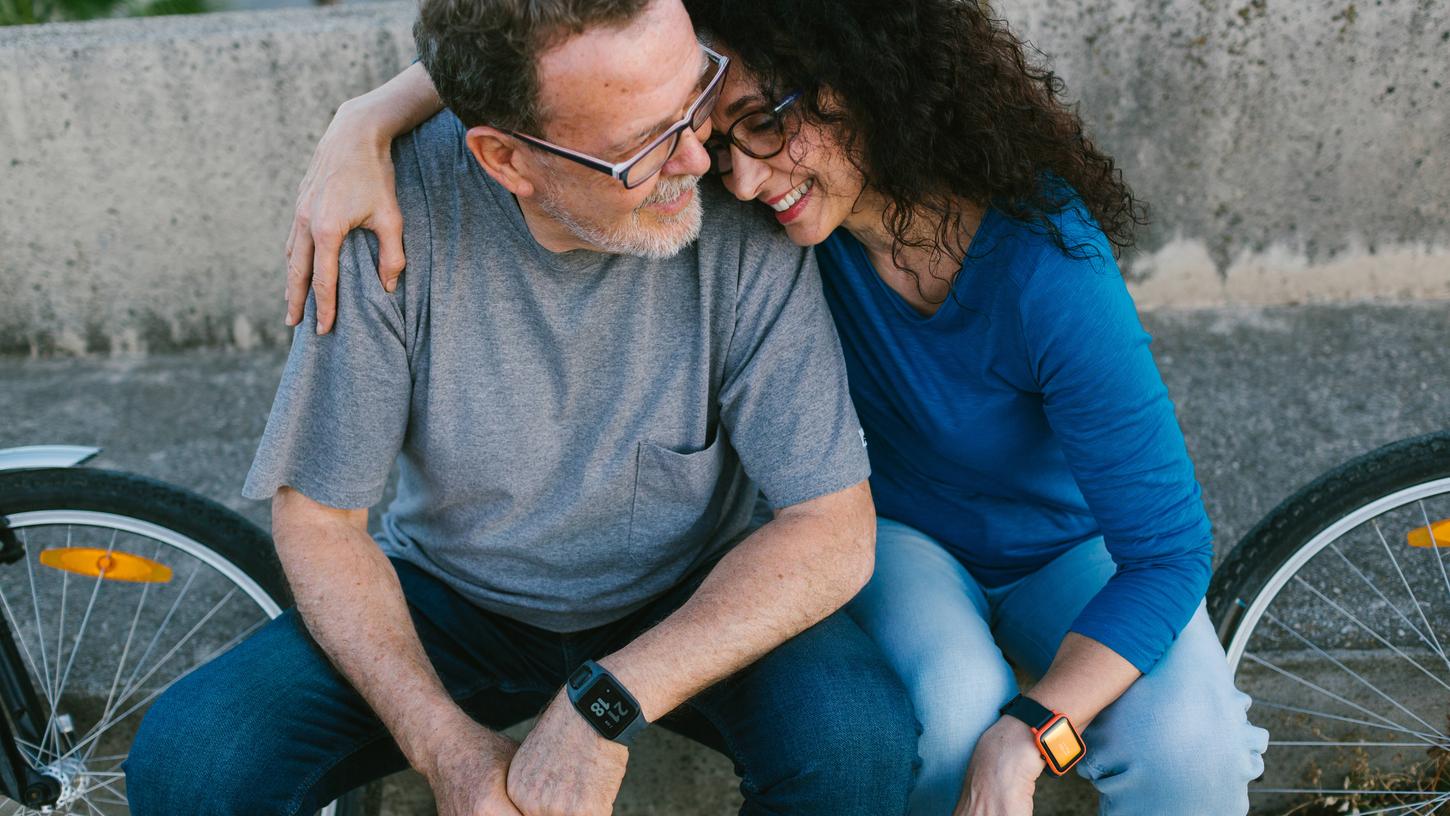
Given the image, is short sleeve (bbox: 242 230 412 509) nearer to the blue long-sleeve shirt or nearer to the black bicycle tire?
the blue long-sleeve shirt

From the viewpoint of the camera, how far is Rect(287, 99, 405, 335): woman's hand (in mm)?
1778

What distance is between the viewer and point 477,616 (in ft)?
6.73

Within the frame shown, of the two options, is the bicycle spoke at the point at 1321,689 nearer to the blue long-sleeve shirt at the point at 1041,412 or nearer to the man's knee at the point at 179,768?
the blue long-sleeve shirt at the point at 1041,412

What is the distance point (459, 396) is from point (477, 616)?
41cm

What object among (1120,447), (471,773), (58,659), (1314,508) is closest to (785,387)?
(1120,447)

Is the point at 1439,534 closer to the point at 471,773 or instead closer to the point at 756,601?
the point at 756,601

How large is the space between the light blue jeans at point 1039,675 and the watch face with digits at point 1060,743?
0.09 m

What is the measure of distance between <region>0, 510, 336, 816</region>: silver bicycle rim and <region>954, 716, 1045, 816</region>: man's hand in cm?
120

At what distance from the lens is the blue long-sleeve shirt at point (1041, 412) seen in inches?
68.9

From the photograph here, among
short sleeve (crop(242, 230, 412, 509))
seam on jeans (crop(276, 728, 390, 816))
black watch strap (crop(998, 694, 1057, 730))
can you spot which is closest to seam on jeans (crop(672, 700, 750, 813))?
black watch strap (crop(998, 694, 1057, 730))

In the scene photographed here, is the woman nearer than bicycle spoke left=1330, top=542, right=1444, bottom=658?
Yes

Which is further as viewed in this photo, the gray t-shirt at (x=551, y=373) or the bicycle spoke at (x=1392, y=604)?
the bicycle spoke at (x=1392, y=604)

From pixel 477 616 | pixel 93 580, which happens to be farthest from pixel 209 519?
pixel 93 580

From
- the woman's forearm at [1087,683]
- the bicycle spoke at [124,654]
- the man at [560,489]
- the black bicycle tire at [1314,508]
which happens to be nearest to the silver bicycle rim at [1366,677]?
the black bicycle tire at [1314,508]
